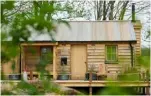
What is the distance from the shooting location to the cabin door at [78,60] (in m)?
16.5

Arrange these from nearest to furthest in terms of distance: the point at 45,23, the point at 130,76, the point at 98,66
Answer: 1. the point at 130,76
2. the point at 45,23
3. the point at 98,66

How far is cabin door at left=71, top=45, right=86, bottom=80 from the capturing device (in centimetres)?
1655

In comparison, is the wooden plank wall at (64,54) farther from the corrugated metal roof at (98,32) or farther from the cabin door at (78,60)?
the corrugated metal roof at (98,32)

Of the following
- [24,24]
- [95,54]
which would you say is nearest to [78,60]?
[95,54]

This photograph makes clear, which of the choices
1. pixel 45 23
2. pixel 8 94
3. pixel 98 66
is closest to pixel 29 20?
pixel 45 23

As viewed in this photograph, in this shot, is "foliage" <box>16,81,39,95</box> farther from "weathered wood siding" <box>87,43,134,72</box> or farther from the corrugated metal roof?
"weathered wood siding" <box>87,43,134,72</box>

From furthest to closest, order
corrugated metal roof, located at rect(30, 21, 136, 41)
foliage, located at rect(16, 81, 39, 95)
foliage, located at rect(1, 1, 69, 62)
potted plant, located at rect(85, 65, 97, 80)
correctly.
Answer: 1. corrugated metal roof, located at rect(30, 21, 136, 41)
2. potted plant, located at rect(85, 65, 97, 80)
3. foliage, located at rect(16, 81, 39, 95)
4. foliage, located at rect(1, 1, 69, 62)

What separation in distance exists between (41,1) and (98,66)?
14.1 meters

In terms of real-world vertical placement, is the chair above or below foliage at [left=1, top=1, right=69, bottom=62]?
below

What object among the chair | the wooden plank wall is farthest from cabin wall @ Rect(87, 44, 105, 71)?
the wooden plank wall

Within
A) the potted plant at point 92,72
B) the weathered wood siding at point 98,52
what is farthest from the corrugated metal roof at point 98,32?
the potted plant at point 92,72

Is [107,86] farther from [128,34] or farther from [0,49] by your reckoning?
[128,34]

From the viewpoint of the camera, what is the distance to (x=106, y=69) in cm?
1625

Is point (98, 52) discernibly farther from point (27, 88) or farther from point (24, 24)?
point (24, 24)
